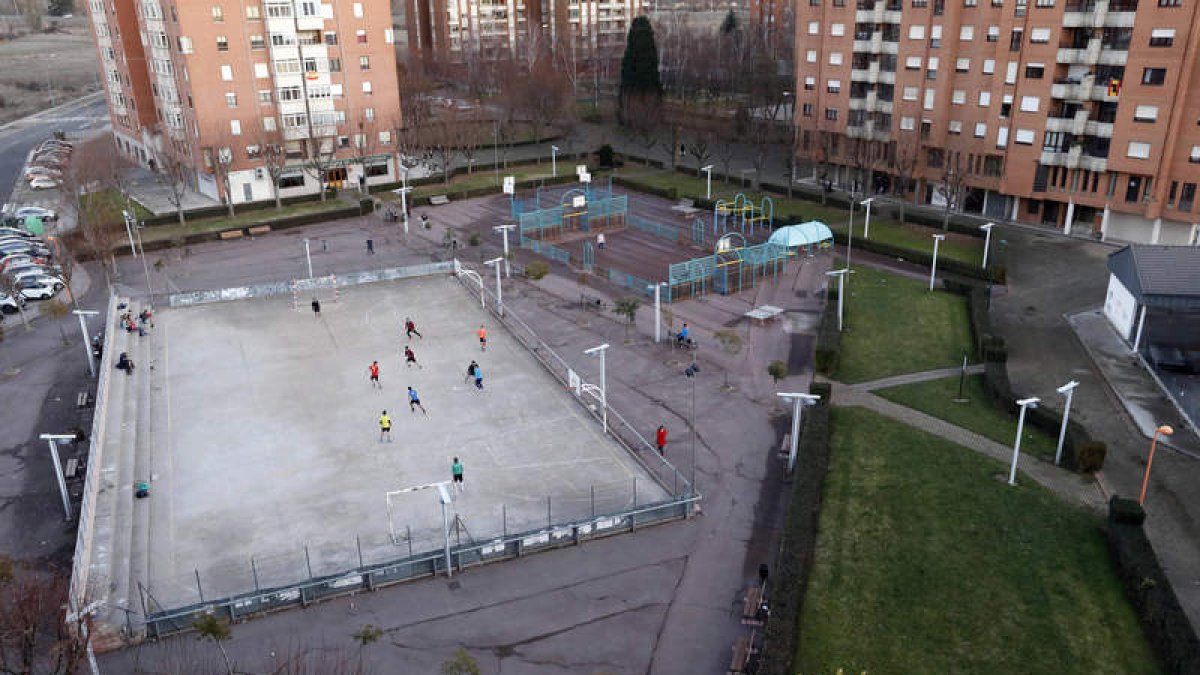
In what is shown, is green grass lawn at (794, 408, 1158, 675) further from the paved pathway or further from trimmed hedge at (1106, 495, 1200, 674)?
the paved pathway

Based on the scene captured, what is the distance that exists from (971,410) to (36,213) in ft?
212

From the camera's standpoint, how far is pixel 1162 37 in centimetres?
4991

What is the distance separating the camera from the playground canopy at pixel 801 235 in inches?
→ 1987

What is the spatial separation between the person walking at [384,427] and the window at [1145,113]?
47.0 meters

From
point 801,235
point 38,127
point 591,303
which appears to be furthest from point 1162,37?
point 38,127

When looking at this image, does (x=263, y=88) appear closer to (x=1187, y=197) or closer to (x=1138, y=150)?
(x=1138, y=150)

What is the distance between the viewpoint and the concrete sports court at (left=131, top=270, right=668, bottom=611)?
26.7 meters

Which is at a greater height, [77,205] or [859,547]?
[77,205]

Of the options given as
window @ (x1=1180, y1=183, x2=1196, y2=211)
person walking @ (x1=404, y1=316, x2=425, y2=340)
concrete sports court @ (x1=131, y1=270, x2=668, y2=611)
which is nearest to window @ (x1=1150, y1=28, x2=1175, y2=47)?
window @ (x1=1180, y1=183, x2=1196, y2=211)

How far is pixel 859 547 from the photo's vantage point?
86.3 feet

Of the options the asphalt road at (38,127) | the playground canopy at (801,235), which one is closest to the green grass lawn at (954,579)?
→ the playground canopy at (801,235)

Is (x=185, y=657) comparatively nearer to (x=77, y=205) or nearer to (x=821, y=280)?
(x=821, y=280)

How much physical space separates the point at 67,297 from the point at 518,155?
4506cm

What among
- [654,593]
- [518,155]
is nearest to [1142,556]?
[654,593]
